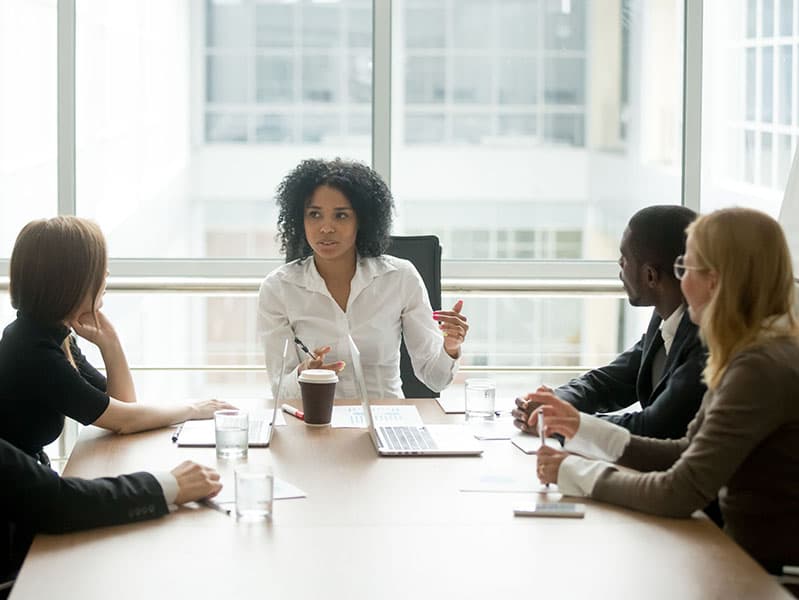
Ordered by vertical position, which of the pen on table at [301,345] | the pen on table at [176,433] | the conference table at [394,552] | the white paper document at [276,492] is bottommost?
the conference table at [394,552]

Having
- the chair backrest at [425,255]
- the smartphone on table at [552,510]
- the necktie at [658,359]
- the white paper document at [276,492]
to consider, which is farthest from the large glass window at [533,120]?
the smartphone on table at [552,510]

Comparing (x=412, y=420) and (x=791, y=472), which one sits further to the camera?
(x=412, y=420)

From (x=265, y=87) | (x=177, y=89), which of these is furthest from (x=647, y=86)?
(x=177, y=89)

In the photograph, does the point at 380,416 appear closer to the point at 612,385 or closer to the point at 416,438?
the point at 416,438

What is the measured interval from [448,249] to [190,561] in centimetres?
313

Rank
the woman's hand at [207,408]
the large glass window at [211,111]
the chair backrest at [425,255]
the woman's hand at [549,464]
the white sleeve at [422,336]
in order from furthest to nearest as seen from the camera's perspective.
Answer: the large glass window at [211,111]
the chair backrest at [425,255]
the white sleeve at [422,336]
the woman's hand at [207,408]
the woman's hand at [549,464]

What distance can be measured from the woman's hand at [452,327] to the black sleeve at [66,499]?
134 cm

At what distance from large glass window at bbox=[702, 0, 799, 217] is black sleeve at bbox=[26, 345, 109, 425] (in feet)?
9.88

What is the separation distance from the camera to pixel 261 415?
2.78 m

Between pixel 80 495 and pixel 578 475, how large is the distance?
2.76 ft

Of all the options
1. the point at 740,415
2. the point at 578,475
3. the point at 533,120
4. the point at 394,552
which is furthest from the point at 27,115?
the point at 740,415

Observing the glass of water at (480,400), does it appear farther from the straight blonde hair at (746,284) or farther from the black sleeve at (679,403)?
the straight blonde hair at (746,284)

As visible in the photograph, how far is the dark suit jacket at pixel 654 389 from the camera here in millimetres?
2494

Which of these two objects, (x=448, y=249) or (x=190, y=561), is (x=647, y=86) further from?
(x=190, y=561)
